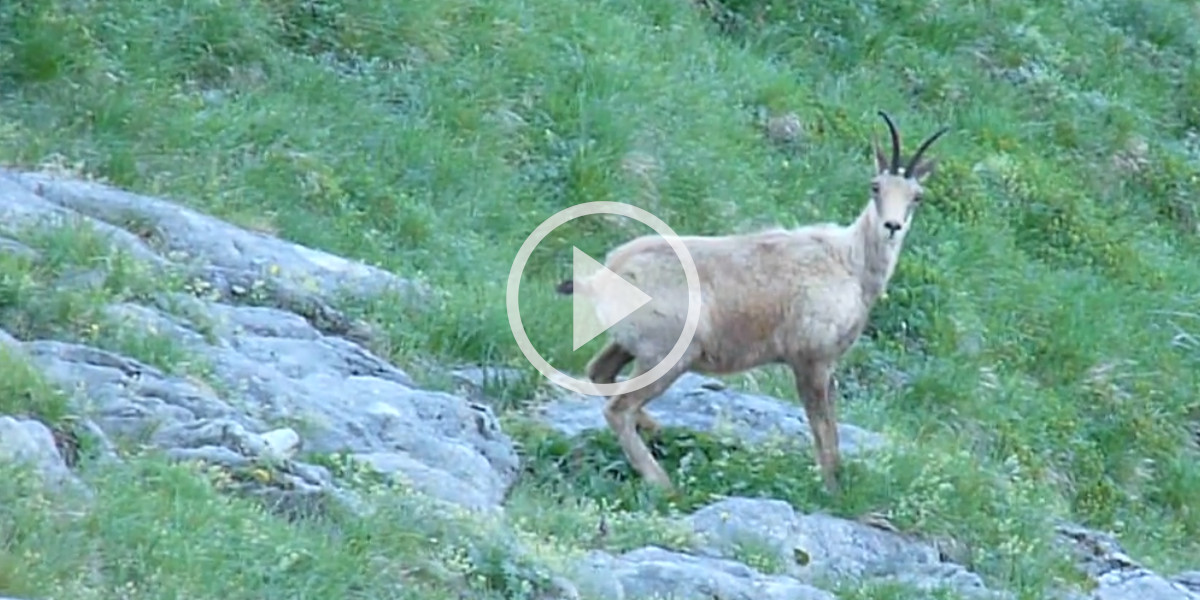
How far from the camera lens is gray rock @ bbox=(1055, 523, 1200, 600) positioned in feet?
33.9

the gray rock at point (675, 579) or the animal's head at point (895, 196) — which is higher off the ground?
the animal's head at point (895, 196)

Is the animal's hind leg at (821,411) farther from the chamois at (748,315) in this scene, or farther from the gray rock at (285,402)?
the gray rock at (285,402)

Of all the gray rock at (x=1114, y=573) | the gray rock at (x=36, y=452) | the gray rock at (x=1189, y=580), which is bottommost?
the gray rock at (x=1189, y=580)

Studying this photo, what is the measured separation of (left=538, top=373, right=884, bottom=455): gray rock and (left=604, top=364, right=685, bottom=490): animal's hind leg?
286mm

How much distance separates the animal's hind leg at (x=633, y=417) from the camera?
10.0 meters

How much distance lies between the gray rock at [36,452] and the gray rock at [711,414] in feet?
9.59

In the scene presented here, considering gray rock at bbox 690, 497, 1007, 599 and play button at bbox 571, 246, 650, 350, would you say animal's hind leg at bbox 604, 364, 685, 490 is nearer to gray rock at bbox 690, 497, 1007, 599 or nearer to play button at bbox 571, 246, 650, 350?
play button at bbox 571, 246, 650, 350

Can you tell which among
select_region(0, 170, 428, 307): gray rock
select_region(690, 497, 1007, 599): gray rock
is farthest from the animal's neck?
select_region(0, 170, 428, 307): gray rock

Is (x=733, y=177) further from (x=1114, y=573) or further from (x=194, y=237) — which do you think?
(x=1114, y=573)

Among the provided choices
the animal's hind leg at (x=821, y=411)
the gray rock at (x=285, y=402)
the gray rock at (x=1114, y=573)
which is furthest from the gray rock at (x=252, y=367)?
the gray rock at (x=1114, y=573)

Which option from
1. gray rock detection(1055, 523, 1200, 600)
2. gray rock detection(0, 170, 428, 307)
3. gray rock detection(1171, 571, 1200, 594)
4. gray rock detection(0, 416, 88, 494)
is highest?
gray rock detection(0, 416, 88, 494)

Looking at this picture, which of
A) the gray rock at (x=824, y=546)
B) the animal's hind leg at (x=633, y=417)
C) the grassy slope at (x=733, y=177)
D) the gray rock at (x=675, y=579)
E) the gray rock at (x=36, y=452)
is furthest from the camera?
the grassy slope at (x=733, y=177)

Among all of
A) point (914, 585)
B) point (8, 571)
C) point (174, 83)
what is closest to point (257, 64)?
point (174, 83)

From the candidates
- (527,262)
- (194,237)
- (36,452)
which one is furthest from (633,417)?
(36,452)
